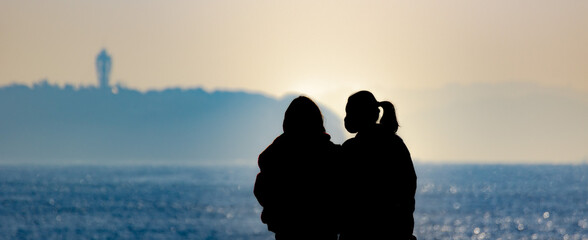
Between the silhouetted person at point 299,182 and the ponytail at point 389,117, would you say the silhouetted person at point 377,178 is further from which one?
the silhouetted person at point 299,182

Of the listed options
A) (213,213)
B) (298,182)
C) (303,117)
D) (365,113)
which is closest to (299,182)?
(298,182)

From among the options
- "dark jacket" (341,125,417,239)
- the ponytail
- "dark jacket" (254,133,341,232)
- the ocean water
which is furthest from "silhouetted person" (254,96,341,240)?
the ocean water

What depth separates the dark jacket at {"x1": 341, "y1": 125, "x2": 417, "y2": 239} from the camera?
6371mm

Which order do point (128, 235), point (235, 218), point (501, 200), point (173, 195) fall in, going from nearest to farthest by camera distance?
point (128, 235), point (235, 218), point (501, 200), point (173, 195)

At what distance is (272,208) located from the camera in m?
6.61

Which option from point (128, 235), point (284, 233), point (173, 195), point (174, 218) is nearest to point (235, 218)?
point (174, 218)

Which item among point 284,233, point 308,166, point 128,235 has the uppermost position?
point 308,166

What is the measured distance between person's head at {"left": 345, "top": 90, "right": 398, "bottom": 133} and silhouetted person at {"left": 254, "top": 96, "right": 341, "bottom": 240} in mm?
248

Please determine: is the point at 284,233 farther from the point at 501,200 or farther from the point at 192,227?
the point at 501,200

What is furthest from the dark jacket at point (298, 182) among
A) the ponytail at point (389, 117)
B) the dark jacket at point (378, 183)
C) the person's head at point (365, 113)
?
the ponytail at point (389, 117)

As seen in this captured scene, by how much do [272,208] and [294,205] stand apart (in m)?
0.17

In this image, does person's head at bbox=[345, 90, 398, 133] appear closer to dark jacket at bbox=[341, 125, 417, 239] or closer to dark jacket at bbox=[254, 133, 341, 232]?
dark jacket at bbox=[341, 125, 417, 239]

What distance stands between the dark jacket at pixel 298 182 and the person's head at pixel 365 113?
269mm

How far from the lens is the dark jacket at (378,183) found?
6.37 m
